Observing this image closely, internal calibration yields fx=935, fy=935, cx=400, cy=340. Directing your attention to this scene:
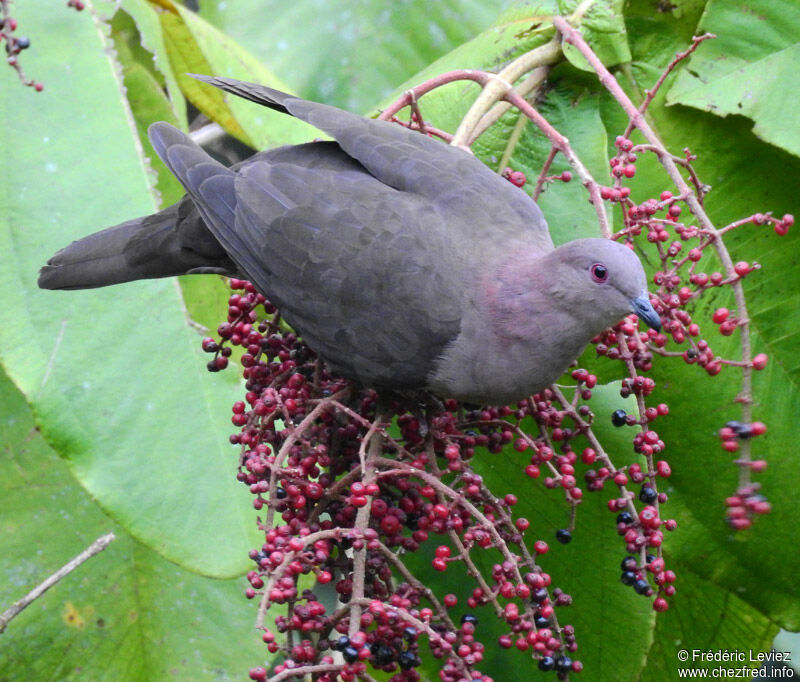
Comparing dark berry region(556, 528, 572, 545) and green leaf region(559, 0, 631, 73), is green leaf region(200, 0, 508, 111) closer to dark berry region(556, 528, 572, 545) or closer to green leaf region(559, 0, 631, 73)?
green leaf region(559, 0, 631, 73)

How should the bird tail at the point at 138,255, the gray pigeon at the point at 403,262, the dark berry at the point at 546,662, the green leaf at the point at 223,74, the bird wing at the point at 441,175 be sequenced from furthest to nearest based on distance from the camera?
the green leaf at the point at 223,74, the bird tail at the point at 138,255, the bird wing at the point at 441,175, the gray pigeon at the point at 403,262, the dark berry at the point at 546,662

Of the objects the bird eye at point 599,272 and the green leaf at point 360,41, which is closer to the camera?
the bird eye at point 599,272

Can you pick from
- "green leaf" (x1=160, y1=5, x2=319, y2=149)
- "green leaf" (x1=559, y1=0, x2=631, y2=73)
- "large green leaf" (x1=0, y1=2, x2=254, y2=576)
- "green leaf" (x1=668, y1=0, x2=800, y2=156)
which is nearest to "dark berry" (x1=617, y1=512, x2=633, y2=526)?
"large green leaf" (x1=0, y1=2, x2=254, y2=576)

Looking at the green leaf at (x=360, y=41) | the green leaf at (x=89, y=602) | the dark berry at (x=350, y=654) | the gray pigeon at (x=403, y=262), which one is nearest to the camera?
the dark berry at (x=350, y=654)

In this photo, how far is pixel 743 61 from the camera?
5.79ft

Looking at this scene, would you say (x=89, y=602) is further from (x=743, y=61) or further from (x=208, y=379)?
(x=743, y=61)

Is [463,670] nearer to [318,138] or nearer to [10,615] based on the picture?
[10,615]

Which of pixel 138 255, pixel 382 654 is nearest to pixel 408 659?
pixel 382 654

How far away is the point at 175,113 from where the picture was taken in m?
2.09

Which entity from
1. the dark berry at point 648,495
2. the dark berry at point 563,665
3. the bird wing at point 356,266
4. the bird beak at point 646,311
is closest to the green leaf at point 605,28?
the bird wing at point 356,266

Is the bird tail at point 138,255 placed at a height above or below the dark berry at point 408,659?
above

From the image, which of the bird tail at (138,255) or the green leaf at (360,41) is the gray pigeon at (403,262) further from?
the green leaf at (360,41)

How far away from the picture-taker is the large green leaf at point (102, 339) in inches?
64.4

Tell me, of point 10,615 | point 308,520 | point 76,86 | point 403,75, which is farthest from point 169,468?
point 403,75
